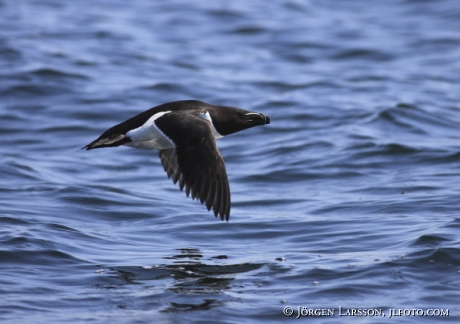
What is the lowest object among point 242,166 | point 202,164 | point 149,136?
point 242,166

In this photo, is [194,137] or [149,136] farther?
[149,136]

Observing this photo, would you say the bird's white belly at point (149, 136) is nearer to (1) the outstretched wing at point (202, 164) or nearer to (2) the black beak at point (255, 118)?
(1) the outstretched wing at point (202, 164)

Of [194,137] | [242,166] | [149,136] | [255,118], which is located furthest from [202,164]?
[242,166]

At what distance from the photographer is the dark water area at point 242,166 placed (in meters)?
6.18

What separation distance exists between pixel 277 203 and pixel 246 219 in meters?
0.84

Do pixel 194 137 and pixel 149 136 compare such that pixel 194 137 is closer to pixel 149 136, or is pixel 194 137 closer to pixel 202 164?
pixel 202 164

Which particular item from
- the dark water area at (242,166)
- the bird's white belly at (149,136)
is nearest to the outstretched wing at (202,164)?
the bird's white belly at (149,136)

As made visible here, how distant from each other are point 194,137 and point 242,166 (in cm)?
397

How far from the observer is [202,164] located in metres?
6.98

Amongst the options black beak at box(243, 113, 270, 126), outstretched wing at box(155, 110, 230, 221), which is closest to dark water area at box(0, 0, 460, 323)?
outstretched wing at box(155, 110, 230, 221)

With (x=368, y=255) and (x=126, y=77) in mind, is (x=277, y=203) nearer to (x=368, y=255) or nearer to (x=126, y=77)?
(x=368, y=255)

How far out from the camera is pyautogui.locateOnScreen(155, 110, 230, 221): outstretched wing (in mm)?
6934

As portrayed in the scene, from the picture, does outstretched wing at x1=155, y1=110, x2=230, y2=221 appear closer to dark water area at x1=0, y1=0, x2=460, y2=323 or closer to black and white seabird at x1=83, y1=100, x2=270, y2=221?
black and white seabird at x1=83, y1=100, x2=270, y2=221

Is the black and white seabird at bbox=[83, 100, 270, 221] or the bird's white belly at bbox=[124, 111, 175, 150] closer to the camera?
the black and white seabird at bbox=[83, 100, 270, 221]
